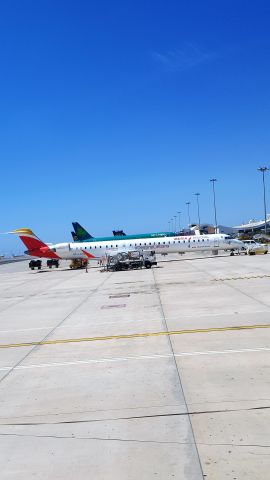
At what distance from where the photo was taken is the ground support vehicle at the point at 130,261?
4769 centimetres

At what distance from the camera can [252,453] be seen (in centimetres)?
588

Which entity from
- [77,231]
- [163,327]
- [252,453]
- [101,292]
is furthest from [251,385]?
[77,231]

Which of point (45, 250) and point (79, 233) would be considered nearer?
point (45, 250)

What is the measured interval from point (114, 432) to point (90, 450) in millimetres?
581

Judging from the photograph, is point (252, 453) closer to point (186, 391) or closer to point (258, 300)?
point (186, 391)

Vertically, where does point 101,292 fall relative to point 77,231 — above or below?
below

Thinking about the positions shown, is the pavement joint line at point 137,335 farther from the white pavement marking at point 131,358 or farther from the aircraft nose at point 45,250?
the aircraft nose at point 45,250

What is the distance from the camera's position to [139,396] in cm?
832

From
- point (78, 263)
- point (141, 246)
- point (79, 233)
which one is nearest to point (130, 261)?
point (141, 246)

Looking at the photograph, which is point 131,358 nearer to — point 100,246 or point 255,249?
point 100,246

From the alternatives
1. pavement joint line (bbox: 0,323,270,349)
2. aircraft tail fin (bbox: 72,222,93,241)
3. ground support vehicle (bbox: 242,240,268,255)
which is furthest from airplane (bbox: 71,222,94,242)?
pavement joint line (bbox: 0,323,270,349)

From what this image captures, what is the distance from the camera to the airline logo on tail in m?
57.3

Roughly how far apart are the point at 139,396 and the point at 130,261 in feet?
130

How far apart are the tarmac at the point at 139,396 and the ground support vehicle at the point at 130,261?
30.2 metres
